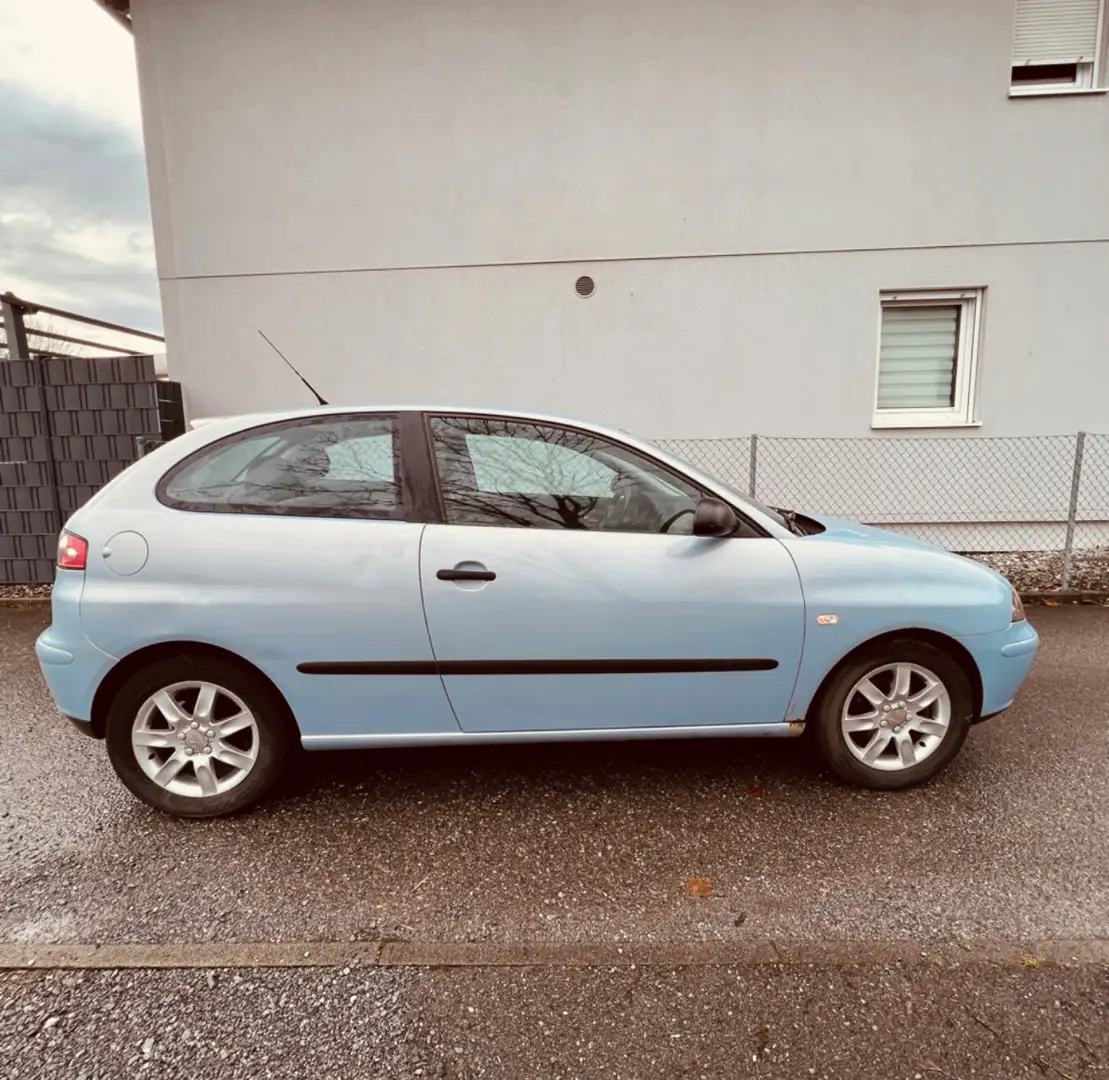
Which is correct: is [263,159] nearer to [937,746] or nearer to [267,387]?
[267,387]

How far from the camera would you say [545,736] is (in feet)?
8.77

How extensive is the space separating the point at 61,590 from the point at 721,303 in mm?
5908

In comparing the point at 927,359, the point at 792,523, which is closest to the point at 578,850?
the point at 792,523

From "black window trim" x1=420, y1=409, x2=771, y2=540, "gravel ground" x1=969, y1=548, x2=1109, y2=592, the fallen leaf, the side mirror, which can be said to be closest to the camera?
the fallen leaf

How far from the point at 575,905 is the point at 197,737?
1.56 m

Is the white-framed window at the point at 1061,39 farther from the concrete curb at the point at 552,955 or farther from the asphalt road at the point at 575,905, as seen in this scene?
the concrete curb at the point at 552,955

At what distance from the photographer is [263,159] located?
6.56 m

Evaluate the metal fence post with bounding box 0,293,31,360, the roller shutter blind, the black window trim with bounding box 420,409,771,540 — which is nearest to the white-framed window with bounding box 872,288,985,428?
the roller shutter blind

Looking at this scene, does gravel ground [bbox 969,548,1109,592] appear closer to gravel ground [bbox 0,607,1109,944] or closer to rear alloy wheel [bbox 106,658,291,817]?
gravel ground [bbox 0,607,1109,944]

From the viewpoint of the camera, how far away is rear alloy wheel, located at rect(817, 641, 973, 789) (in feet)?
8.95

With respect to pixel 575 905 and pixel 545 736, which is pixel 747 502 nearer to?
pixel 545 736

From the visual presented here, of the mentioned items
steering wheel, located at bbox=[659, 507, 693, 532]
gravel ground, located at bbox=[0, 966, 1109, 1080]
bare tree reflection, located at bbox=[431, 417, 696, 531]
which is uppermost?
bare tree reflection, located at bbox=[431, 417, 696, 531]

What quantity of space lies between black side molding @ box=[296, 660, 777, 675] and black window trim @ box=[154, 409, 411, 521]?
0.55 meters

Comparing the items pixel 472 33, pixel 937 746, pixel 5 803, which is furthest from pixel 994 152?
pixel 5 803
